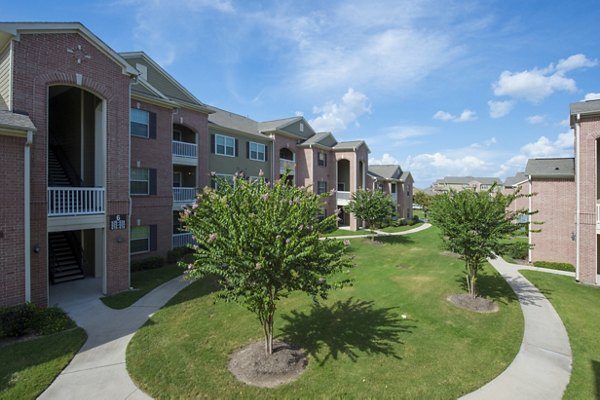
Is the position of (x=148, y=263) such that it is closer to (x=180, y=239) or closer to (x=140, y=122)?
(x=180, y=239)

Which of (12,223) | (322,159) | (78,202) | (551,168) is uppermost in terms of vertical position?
(322,159)

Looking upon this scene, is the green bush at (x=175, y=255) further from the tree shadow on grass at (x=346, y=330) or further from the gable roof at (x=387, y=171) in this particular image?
the gable roof at (x=387, y=171)

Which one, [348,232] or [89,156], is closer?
[89,156]

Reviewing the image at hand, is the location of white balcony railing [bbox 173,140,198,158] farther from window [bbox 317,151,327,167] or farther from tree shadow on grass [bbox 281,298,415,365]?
window [bbox 317,151,327,167]

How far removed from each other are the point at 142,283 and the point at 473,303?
14.2 meters

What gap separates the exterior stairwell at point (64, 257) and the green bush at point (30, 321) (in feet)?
17.2

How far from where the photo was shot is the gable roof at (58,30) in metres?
10.2

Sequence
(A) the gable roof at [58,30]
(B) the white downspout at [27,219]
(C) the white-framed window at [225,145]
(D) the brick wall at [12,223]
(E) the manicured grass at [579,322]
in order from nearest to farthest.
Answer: (E) the manicured grass at [579,322]
(D) the brick wall at [12,223]
(B) the white downspout at [27,219]
(A) the gable roof at [58,30]
(C) the white-framed window at [225,145]

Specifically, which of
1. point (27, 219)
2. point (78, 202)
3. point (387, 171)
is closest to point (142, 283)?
point (78, 202)

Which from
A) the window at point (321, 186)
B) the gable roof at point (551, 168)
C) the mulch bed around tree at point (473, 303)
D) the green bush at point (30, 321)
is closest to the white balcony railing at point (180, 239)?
the green bush at point (30, 321)

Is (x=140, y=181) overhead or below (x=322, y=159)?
below

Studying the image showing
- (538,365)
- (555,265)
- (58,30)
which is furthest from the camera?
(555,265)

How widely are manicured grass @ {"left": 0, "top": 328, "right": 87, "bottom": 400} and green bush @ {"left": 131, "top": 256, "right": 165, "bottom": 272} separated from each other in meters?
7.15

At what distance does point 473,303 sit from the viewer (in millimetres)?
11914
